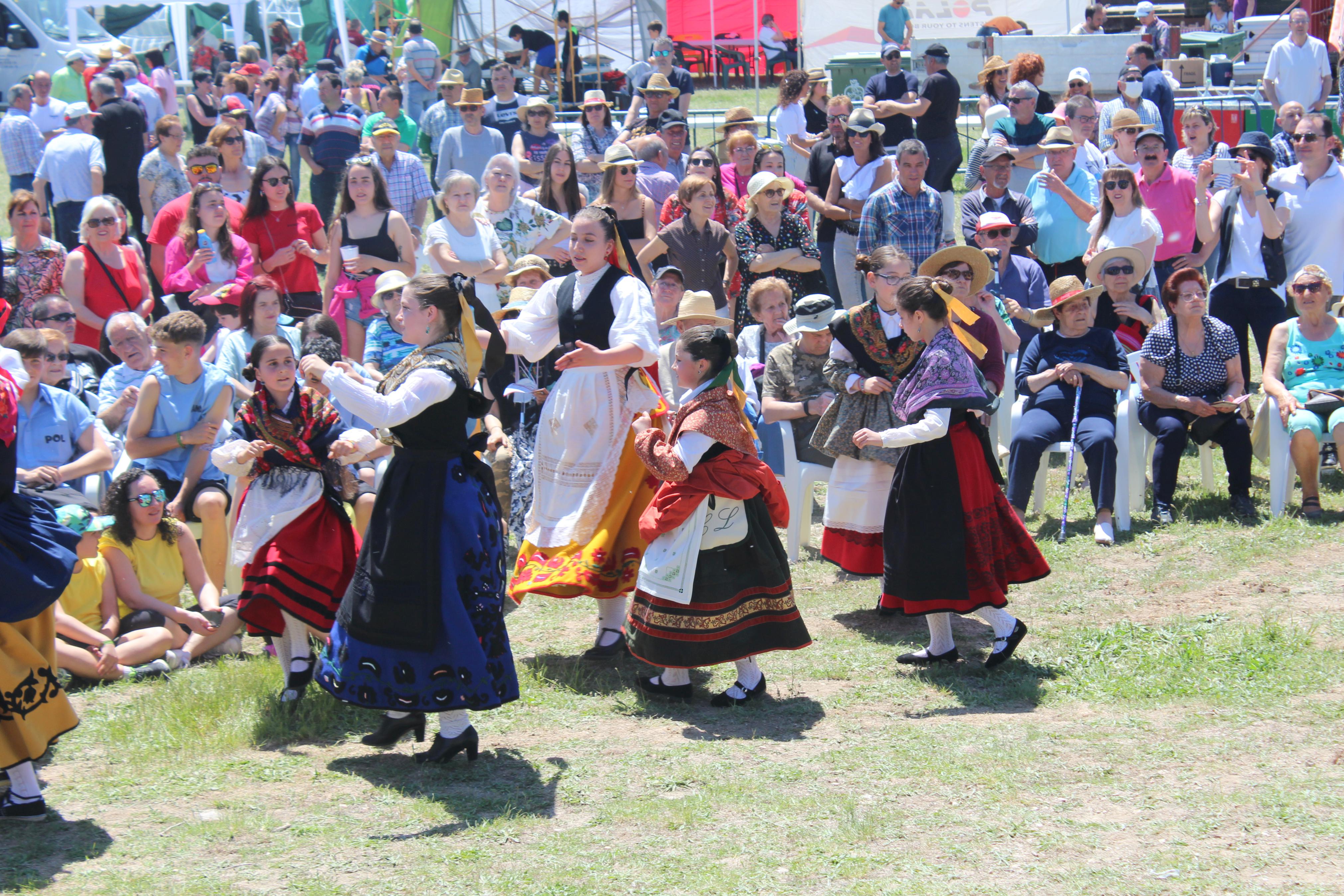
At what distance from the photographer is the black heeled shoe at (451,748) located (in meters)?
4.50

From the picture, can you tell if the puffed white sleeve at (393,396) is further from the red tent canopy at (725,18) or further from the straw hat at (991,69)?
the red tent canopy at (725,18)

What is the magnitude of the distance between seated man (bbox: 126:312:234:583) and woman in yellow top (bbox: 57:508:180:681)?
2.02 ft

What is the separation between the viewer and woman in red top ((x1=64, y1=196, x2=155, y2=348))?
8.59 m

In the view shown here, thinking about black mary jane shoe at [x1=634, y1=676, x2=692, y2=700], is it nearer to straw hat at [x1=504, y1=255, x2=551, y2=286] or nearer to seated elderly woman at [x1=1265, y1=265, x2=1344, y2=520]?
straw hat at [x1=504, y1=255, x2=551, y2=286]

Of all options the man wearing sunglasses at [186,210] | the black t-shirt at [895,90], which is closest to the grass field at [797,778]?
the man wearing sunglasses at [186,210]

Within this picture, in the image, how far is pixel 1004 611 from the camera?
5.45m

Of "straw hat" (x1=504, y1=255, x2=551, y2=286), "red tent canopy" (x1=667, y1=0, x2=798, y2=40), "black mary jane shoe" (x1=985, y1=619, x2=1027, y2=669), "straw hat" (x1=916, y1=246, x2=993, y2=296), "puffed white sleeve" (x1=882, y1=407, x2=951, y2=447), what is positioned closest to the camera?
"puffed white sleeve" (x1=882, y1=407, x2=951, y2=447)

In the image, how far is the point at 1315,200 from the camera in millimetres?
8562

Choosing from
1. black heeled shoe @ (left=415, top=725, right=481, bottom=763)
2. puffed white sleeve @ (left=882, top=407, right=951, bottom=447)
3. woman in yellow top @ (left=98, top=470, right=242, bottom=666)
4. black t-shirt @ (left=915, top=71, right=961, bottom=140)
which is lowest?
black heeled shoe @ (left=415, top=725, right=481, bottom=763)

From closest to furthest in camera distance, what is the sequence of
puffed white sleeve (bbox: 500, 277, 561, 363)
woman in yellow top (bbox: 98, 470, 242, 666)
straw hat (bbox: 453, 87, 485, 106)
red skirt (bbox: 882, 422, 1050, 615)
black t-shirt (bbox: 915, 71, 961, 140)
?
red skirt (bbox: 882, 422, 1050, 615)
puffed white sleeve (bbox: 500, 277, 561, 363)
woman in yellow top (bbox: 98, 470, 242, 666)
black t-shirt (bbox: 915, 71, 961, 140)
straw hat (bbox: 453, 87, 485, 106)

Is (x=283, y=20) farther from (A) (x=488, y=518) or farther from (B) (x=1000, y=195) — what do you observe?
(A) (x=488, y=518)

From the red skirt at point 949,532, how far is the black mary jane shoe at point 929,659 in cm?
27

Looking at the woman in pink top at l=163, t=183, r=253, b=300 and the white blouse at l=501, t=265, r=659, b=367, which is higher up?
the woman in pink top at l=163, t=183, r=253, b=300

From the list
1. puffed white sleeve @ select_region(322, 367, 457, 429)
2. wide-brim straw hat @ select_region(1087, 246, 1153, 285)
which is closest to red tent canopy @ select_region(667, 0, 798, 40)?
wide-brim straw hat @ select_region(1087, 246, 1153, 285)
